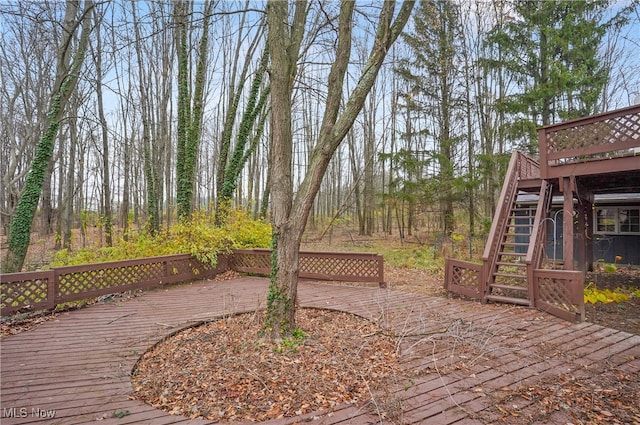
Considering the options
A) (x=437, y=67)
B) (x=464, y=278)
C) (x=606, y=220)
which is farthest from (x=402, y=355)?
(x=437, y=67)

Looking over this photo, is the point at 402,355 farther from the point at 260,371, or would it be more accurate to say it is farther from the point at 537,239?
the point at 537,239

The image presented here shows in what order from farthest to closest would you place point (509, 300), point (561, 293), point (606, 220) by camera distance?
point (606, 220), point (509, 300), point (561, 293)

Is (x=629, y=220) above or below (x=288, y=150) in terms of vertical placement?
below

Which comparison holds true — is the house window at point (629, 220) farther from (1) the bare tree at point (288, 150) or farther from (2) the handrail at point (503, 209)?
(1) the bare tree at point (288, 150)

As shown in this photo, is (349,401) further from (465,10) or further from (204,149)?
(204,149)

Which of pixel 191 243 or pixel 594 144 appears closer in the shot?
pixel 594 144

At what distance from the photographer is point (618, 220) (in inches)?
435

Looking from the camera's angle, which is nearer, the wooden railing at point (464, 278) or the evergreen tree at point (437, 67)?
the wooden railing at point (464, 278)

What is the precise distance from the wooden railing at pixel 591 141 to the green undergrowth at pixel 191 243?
6.85 m

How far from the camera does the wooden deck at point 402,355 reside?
8.71ft

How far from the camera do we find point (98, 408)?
8.80 feet

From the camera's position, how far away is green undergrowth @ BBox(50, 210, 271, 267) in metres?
7.52

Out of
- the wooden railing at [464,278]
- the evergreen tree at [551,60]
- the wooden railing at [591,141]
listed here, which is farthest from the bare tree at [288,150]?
the evergreen tree at [551,60]

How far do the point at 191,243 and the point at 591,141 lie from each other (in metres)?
8.54
